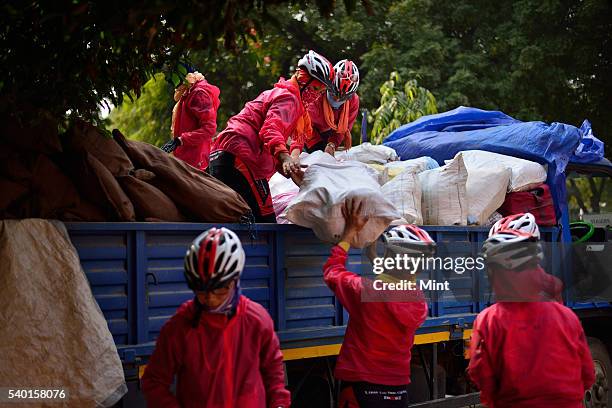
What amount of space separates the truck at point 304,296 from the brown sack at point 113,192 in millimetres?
119

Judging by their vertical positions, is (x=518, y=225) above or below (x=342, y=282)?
above

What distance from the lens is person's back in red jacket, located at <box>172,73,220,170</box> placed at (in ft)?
26.2

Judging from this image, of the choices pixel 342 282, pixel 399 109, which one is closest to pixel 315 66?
pixel 342 282

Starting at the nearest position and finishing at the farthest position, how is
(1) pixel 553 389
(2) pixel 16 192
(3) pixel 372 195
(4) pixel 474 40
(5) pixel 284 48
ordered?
(1) pixel 553 389 → (2) pixel 16 192 → (3) pixel 372 195 → (4) pixel 474 40 → (5) pixel 284 48

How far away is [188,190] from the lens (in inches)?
213

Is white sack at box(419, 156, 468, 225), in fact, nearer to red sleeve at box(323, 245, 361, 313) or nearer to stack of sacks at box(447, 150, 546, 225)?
stack of sacks at box(447, 150, 546, 225)

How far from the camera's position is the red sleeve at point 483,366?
175 inches

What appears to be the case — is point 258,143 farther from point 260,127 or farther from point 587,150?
point 587,150

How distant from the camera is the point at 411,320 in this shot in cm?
498

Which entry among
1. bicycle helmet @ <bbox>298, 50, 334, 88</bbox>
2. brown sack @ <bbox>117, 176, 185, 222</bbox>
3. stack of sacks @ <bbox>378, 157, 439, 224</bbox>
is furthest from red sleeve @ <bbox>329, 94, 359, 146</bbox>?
brown sack @ <bbox>117, 176, 185, 222</bbox>

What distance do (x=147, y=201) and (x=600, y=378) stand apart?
194 inches

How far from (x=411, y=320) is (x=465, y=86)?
511 inches

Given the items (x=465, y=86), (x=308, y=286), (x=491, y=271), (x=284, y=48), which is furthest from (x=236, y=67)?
(x=491, y=271)

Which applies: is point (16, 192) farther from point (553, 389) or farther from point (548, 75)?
point (548, 75)
